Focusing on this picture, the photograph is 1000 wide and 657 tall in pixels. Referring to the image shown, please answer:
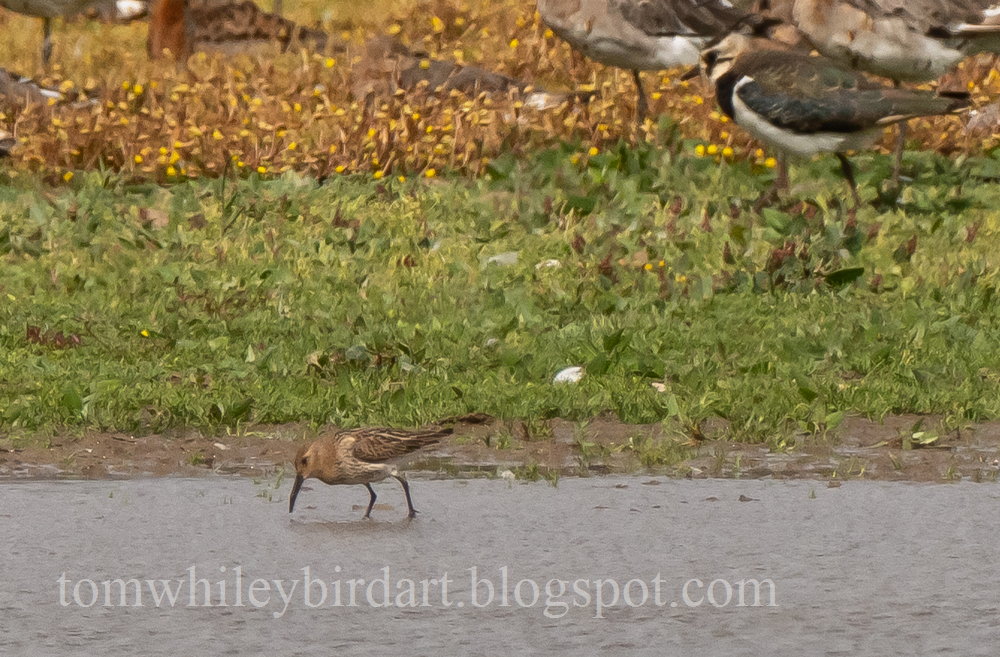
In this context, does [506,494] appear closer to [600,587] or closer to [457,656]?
[600,587]

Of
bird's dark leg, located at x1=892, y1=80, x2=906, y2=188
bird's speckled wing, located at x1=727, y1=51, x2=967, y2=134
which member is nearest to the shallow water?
bird's speckled wing, located at x1=727, y1=51, x2=967, y2=134

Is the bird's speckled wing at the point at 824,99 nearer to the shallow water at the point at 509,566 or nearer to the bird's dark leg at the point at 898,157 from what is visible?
the bird's dark leg at the point at 898,157

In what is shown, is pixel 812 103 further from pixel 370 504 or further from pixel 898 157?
pixel 370 504

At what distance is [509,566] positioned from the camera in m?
6.12

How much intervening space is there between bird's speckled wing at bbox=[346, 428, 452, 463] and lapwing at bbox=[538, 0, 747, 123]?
25.0ft

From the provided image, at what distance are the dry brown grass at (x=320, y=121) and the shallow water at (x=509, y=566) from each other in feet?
20.9

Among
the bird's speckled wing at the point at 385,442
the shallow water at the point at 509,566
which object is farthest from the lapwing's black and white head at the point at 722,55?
the bird's speckled wing at the point at 385,442

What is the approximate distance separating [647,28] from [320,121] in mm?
2443

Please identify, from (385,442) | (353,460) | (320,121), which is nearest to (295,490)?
(353,460)

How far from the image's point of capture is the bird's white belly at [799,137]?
468 inches

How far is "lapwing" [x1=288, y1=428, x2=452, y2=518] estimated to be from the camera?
6754 mm

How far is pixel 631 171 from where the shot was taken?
→ 42.8 ft

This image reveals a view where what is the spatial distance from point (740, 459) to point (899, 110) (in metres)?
4.64

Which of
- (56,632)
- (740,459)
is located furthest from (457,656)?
(740,459)
